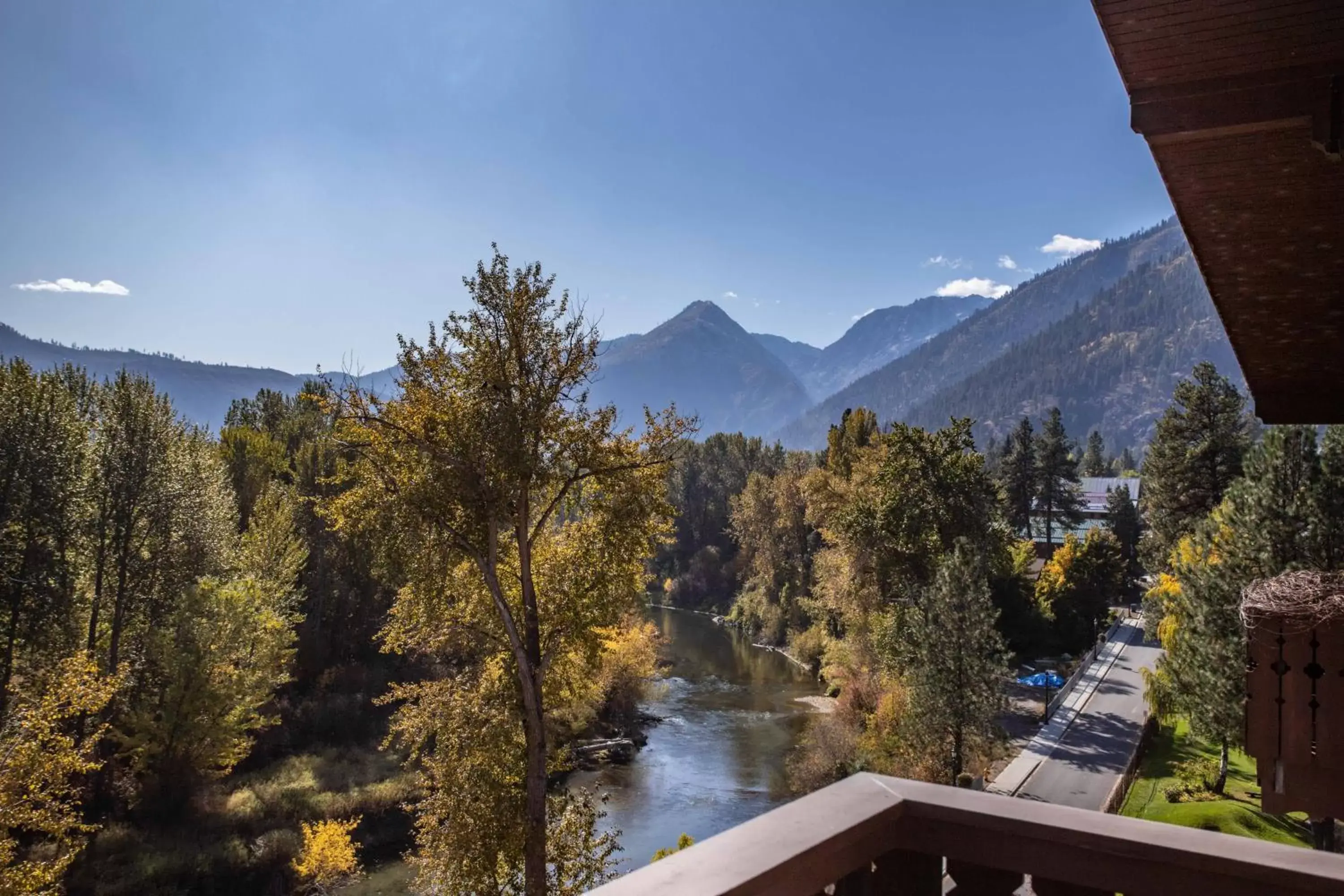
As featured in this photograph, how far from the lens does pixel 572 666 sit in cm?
1327

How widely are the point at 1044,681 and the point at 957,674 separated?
40.8 ft

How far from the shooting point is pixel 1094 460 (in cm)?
10544

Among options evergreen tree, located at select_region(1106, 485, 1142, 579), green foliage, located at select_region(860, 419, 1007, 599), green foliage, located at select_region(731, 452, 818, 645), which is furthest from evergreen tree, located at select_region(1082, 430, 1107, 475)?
green foliage, located at select_region(860, 419, 1007, 599)

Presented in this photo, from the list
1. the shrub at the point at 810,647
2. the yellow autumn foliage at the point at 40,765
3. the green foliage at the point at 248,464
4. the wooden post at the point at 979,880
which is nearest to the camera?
the wooden post at the point at 979,880

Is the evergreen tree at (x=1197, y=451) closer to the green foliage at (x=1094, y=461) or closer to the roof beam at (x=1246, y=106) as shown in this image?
the roof beam at (x=1246, y=106)

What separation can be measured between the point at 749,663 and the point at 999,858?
134 feet

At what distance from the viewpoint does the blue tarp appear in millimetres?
30234

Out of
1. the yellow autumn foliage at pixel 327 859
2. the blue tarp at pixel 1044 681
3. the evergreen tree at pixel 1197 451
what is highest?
the evergreen tree at pixel 1197 451

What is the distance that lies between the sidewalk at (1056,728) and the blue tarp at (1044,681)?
2.26 ft

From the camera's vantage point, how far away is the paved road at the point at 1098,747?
69.4 ft

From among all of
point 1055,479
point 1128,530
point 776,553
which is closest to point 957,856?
point 776,553

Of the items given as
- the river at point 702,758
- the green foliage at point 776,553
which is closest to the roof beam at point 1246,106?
the river at point 702,758

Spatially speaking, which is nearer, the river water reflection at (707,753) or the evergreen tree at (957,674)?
the evergreen tree at (957,674)

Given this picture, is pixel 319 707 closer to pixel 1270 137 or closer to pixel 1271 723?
pixel 1271 723
